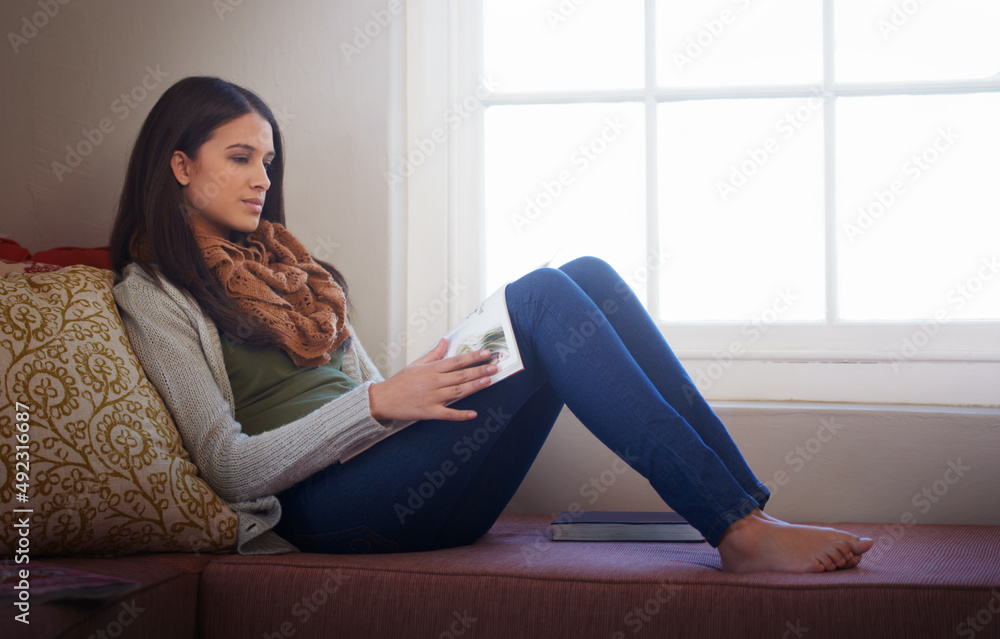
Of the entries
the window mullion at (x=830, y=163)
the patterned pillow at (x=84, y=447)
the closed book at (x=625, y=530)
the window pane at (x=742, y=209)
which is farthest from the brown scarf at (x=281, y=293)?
the window mullion at (x=830, y=163)

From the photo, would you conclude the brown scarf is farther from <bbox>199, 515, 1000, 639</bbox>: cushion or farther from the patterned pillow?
<bbox>199, 515, 1000, 639</bbox>: cushion

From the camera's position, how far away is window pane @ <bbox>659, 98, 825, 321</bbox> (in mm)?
1830

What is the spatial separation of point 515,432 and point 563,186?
87 centimetres

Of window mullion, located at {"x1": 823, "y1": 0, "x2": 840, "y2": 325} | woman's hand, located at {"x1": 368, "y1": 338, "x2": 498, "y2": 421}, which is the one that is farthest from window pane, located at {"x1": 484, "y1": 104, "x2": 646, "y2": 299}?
woman's hand, located at {"x1": 368, "y1": 338, "x2": 498, "y2": 421}

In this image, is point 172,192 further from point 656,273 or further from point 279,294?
point 656,273

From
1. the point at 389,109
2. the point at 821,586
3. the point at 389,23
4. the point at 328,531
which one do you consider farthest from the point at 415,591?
the point at 389,23

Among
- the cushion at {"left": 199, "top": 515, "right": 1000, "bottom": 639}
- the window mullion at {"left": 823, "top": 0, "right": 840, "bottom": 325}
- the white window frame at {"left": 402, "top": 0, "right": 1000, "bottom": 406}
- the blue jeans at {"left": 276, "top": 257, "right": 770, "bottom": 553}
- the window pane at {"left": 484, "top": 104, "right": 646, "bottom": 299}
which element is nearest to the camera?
the cushion at {"left": 199, "top": 515, "right": 1000, "bottom": 639}

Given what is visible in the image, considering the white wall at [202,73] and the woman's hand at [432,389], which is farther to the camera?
the white wall at [202,73]

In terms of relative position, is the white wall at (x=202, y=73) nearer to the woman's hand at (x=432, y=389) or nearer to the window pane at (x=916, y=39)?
the woman's hand at (x=432, y=389)

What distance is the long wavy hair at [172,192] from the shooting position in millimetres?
1298

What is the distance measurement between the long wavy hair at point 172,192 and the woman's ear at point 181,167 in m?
0.01

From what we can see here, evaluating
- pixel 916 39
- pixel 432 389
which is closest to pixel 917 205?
pixel 916 39

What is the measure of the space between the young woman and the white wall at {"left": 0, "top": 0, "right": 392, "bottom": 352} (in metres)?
0.38

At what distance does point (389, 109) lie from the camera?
1.80 meters
